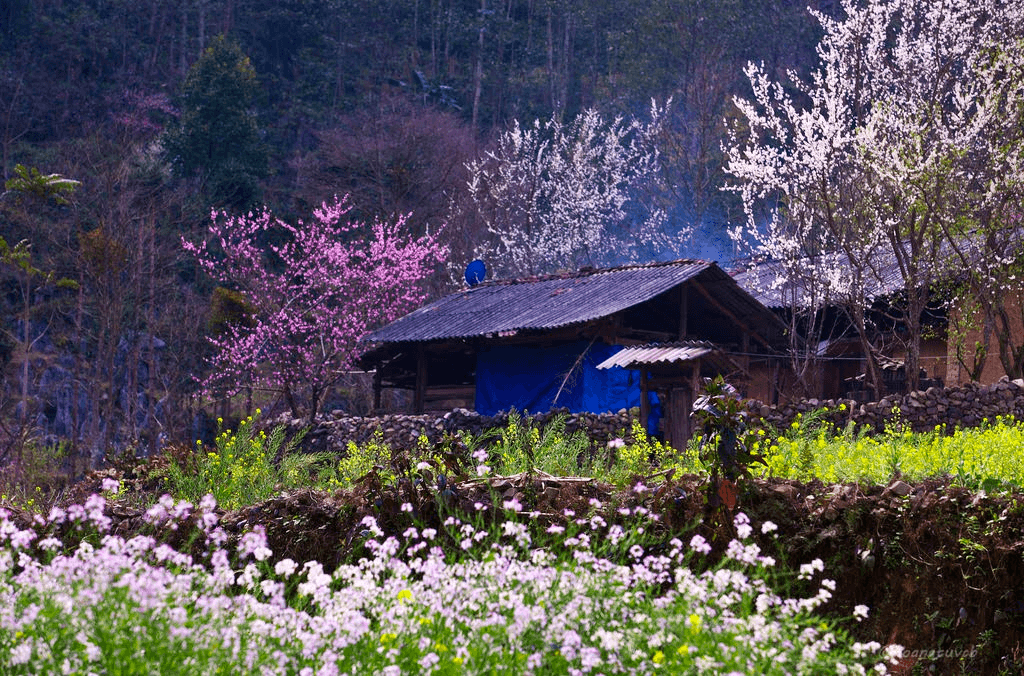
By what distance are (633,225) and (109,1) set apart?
23.8 m

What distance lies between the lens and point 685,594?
177 inches

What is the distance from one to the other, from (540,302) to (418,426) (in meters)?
6.19

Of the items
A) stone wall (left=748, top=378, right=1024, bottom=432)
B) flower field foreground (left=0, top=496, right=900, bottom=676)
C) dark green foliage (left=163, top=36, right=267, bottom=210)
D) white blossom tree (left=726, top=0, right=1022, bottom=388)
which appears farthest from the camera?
dark green foliage (left=163, top=36, right=267, bottom=210)

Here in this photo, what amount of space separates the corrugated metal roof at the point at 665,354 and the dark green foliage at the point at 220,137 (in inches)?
836

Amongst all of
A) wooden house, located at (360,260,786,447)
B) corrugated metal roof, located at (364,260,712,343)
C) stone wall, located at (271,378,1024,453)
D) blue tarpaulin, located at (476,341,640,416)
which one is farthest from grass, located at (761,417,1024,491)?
blue tarpaulin, located at (476,341,640,416)

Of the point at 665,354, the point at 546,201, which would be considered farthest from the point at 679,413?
the point at 546,201

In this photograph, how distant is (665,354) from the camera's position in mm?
15492

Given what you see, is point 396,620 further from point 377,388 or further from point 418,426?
point 377,388

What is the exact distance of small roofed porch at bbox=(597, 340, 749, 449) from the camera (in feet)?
49.4

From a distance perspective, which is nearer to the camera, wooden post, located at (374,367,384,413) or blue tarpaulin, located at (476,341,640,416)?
blue tarpaulin, located at (476,341,640,416)

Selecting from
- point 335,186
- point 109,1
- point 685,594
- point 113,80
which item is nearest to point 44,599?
point 685,594

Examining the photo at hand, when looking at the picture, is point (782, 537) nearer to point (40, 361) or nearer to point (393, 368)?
point (393, 368)

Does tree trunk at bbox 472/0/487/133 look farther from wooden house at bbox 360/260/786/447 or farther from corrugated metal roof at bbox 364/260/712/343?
wooden house at bbox 360/260/786/447

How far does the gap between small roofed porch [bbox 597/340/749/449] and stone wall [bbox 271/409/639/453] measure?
60 cm
